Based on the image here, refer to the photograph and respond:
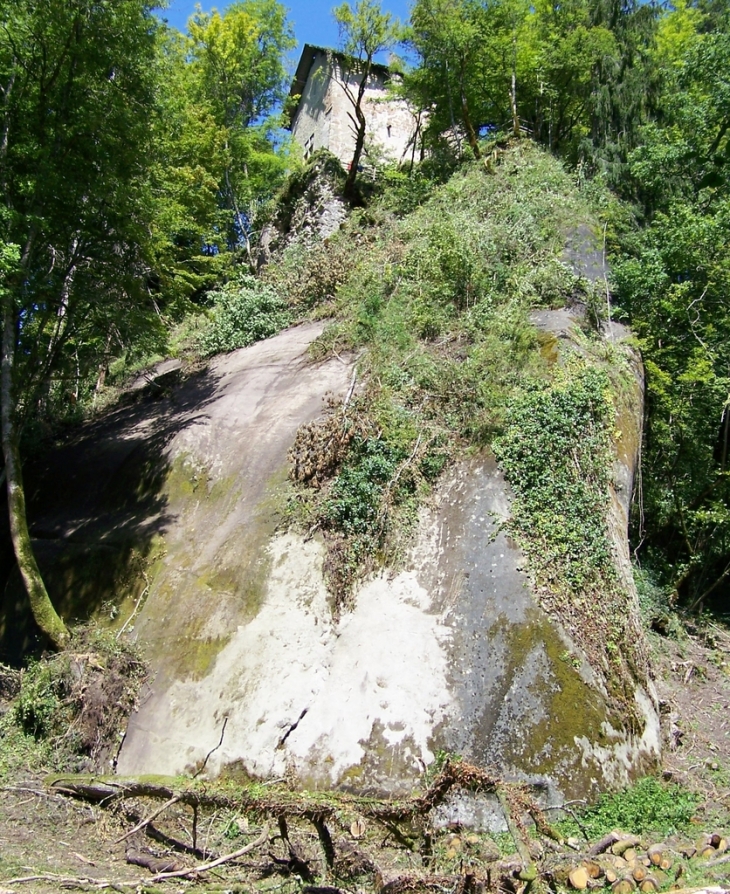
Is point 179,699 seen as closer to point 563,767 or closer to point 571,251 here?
point 563,767

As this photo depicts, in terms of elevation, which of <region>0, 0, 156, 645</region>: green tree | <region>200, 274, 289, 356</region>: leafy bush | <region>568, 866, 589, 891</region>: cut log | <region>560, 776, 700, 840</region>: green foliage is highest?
<region>0, 0, 156, 645</region>: green tree

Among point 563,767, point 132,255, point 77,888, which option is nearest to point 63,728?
point 77,888

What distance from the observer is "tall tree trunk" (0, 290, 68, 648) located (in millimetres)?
9672

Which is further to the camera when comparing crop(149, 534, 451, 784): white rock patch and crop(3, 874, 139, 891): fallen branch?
crop(149, 534, 451, 784): white rock patch

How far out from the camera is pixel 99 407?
17.0 meters

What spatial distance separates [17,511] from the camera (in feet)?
32.6

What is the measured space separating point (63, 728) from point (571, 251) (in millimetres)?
12003

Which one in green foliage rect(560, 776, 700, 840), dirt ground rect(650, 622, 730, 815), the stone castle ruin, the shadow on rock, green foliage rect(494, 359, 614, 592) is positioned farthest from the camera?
the stone castle ruin

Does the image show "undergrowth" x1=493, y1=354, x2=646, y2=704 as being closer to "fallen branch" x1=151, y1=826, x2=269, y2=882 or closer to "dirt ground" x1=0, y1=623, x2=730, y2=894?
"dirt ground" x1=0, y1=623, x2=730, y2=894

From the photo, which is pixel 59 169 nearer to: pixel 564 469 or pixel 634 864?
pixel 564 469

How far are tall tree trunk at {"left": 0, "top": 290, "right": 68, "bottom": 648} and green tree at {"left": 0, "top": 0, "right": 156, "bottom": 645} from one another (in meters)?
0.01

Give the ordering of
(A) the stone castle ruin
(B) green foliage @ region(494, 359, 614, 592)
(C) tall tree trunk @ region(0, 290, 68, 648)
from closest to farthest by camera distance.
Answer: (B) green foliage @ region(494, 359, 614, 592) → (C) tall tree trunk @ region(0, 290, 68, 648) → (A) the stone castle ruin

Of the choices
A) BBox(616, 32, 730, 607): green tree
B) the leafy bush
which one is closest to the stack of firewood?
BBox(616, 32, 730, 607): green tree

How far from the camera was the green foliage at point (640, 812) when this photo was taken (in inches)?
272
